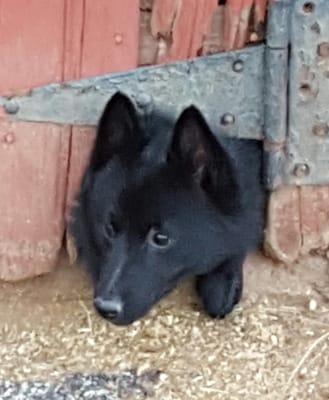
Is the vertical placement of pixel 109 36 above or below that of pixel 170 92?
above

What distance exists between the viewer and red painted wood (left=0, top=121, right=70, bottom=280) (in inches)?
157

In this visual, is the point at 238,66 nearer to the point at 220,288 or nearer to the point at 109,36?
the point at 109,36

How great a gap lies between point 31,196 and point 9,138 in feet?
0.58


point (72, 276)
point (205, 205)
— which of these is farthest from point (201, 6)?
point (72, 276)

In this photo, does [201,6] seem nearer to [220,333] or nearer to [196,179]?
[196,179]

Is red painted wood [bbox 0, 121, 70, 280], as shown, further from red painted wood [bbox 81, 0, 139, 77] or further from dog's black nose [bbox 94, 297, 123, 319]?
dog's black nose [bbox 94, 297, 123, 319]

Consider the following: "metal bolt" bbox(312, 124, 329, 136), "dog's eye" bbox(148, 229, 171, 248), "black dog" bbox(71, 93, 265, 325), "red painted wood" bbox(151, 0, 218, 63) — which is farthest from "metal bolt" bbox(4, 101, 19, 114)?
"metal bolt" bbox(312, 124, 329, 136)

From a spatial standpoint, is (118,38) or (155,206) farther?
(118,38)

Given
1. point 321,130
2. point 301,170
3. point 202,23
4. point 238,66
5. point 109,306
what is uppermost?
point 202,23

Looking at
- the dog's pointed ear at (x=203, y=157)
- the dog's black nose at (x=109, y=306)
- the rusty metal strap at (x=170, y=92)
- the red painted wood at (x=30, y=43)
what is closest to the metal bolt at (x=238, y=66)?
the rusty metal strap at (x=170, y=92)

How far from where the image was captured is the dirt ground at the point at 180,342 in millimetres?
3822

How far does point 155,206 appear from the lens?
372 centimetres

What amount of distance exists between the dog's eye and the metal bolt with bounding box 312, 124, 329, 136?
1.83ft

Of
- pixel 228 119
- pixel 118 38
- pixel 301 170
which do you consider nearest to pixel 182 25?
pixel 118 38
